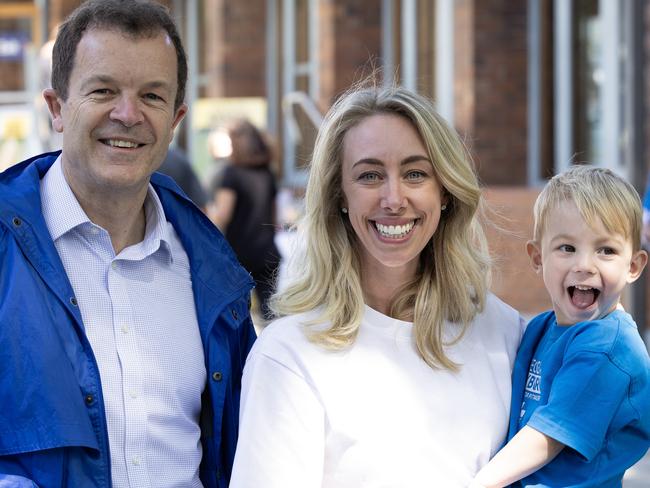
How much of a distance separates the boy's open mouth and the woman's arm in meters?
0.31

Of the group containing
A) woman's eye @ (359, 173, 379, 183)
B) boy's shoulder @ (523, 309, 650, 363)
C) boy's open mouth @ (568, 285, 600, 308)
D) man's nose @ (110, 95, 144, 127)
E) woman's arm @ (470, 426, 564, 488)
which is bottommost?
woman's arm @ (470, 426, 564, 488)

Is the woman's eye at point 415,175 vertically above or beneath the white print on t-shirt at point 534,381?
above

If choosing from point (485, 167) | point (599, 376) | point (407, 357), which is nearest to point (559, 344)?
point (599, 376)

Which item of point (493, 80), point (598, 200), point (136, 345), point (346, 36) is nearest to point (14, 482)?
point (136, 345)

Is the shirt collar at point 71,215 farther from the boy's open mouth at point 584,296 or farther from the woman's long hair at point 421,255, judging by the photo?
the boy's open mouth at point 584,296

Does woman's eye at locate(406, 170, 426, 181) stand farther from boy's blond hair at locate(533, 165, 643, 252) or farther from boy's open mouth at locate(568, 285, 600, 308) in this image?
boy's open mouth at locate(568, 285, 600, 308)

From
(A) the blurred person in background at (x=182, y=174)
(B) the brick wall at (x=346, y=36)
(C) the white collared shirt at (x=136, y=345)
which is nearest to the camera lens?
(C) the white collared shirt at (x=136, y=345)

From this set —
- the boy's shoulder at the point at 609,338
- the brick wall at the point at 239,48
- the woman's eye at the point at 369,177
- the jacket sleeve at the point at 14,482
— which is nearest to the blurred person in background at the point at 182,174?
the woman's eye at the point at 369,177

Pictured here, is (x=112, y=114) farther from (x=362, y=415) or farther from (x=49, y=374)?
(x=362, y=415)

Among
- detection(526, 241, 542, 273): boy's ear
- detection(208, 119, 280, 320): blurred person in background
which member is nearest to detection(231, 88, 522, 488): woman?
detection(526, 241, 542, 273): boy's ear

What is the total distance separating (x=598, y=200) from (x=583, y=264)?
0.15 metres

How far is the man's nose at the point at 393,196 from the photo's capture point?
2.67 meters

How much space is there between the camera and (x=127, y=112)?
104 inches

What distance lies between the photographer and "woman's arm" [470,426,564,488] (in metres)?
2.54
